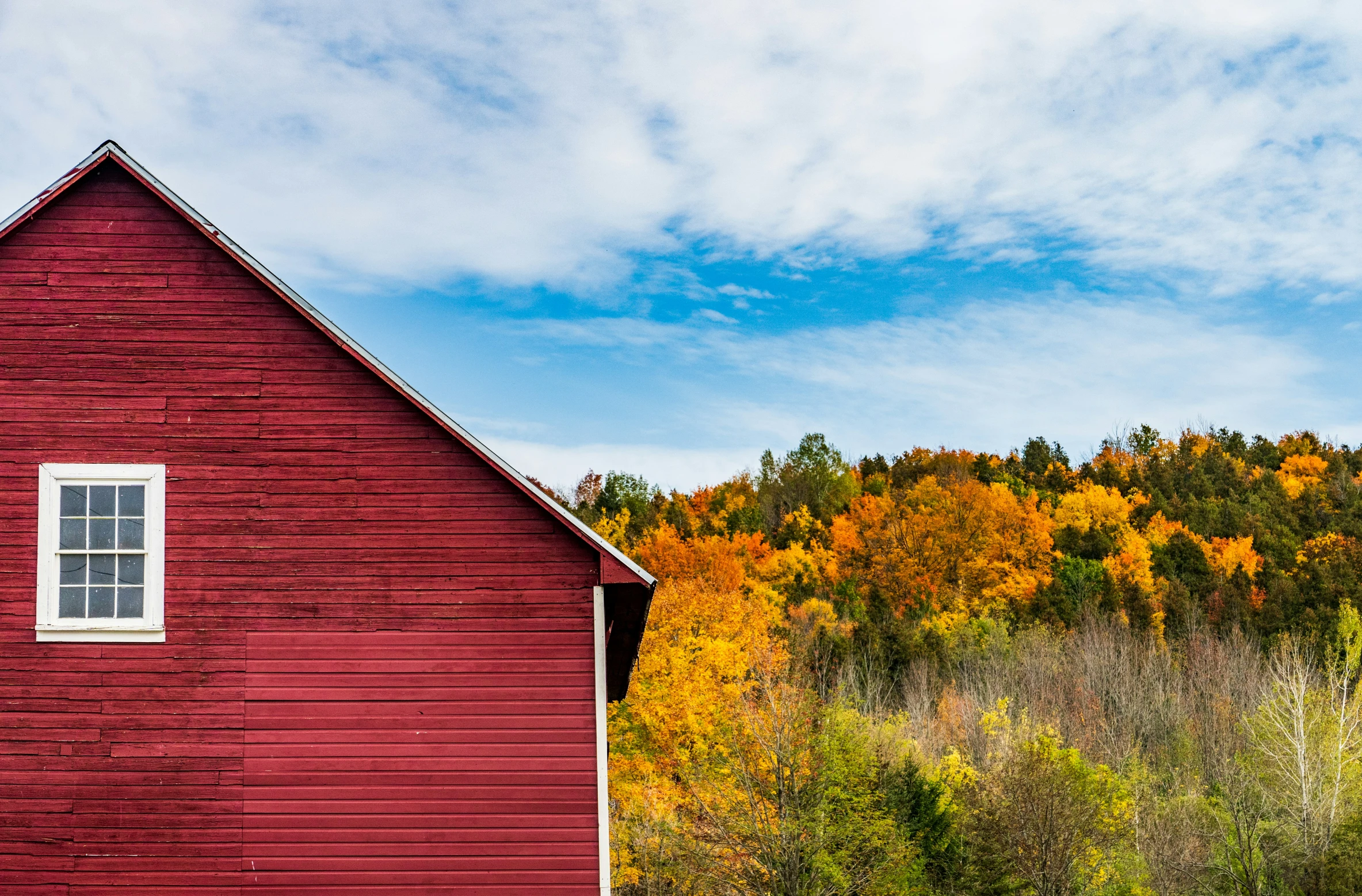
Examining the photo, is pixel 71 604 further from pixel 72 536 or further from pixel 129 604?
pixel 72 536

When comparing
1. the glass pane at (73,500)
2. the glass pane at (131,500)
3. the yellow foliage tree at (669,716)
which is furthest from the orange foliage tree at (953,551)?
the glass pane at (73,500)

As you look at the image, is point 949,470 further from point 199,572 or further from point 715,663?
point 199,572

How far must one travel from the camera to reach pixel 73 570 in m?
13.3

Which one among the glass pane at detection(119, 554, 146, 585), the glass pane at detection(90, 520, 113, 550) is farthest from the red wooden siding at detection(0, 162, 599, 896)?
the glass pane at detection(90, 520, 113, 550)

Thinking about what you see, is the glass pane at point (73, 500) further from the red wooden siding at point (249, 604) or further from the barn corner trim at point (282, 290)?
the barn corner trim at point (282, 290)

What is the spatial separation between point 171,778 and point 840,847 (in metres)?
24.4

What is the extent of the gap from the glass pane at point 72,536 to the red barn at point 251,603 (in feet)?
0.15

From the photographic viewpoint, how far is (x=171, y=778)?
513 inches

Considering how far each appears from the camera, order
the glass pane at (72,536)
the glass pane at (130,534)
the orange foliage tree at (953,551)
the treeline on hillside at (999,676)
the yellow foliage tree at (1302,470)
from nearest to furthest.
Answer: the glass pane at (72,536) < the glass pane at (130,534) < the treeline on hillside at (999,676) < the orange foliage tree at (953,551) < the yellow foliage tree at (1302,470)

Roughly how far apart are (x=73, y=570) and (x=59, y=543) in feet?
1.10

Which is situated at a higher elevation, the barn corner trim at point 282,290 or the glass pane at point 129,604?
the barn corner trim at point 282,290

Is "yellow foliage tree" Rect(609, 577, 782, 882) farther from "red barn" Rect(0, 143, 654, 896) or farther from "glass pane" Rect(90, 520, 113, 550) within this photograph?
"glass pane" Rect(90, 520, 113, 550)

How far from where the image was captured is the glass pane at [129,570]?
1338 cm

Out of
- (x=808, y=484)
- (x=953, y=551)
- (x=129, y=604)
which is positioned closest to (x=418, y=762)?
(x=129, y=604)
